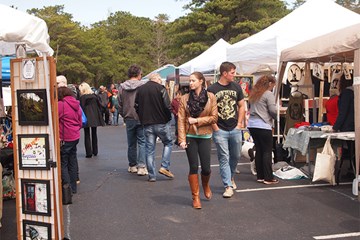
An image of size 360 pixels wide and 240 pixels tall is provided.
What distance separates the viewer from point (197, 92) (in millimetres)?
5395

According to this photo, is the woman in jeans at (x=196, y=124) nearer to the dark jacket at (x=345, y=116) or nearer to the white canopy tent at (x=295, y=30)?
the dark jacket at (x=345, y=116)

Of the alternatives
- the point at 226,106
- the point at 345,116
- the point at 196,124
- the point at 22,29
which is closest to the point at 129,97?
→ the point at 226,106

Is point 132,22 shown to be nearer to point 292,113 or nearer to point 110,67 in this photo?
point 110,67

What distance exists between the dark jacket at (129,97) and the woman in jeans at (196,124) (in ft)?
7.20

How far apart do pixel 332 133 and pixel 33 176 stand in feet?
15.0

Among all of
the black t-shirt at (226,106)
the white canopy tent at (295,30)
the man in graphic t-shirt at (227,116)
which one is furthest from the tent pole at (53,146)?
the white canopy tent at (295,30)

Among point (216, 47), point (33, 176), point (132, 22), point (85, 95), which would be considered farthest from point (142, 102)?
point (132, 22)

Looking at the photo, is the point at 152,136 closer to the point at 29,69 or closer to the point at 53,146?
the point at 53,146

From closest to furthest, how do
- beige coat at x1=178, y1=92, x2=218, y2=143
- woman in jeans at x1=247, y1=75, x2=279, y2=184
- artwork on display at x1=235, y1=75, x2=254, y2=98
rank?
beige coat at x1=178, y1=92, x2=218, y2=143 → woman in jeans at x1=247, y1=75, x2=279, y2=184 → artwork on display at x1=235, y1=75, x2=254, y2=98

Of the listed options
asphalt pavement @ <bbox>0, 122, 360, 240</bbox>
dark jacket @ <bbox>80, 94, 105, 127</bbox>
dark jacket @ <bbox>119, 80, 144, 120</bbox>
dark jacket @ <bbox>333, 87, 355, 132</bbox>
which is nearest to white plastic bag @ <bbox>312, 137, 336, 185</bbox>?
asphalt pavement @ <bbox>0, 122, 360, 240</bbox>

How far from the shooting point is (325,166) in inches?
253

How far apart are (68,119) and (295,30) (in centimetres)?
570

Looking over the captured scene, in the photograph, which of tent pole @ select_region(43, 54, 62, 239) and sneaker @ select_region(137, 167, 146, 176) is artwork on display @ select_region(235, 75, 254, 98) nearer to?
sneaker @ select_region(137, 167, 146, 176)

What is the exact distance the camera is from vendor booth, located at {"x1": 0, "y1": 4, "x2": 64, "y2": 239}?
145 inches
